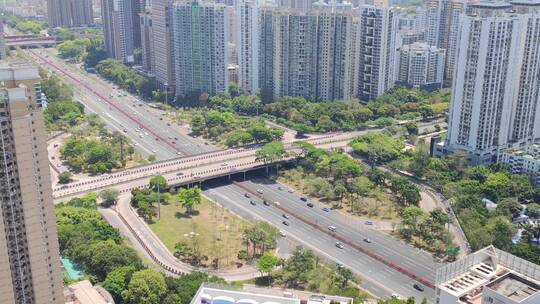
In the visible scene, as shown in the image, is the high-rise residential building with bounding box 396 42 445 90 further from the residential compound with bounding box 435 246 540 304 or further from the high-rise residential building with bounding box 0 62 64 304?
the high-rise residential building with bounding box 0 62 64 304

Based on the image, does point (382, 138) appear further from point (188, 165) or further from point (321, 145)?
point (188, 165)

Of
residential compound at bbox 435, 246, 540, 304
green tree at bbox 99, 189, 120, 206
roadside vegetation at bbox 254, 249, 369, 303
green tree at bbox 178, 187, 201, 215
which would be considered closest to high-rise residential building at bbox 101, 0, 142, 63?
green tree at bbox 99, 189, 120, 206

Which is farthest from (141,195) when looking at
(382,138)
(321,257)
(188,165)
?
(382,138)

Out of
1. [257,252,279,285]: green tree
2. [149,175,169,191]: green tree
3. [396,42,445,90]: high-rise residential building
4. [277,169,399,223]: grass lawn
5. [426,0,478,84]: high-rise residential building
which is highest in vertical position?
[426,0,478,84]: high-rise residential building

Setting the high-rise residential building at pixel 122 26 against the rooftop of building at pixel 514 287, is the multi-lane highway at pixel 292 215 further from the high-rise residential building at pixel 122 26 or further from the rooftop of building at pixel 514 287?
the high-rise residential building at pixel 122 26

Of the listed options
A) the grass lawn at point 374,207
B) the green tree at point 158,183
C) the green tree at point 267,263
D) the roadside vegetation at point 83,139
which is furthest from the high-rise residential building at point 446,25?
the green tree at point 267,263

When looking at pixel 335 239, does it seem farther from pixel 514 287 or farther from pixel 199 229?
pixel 514 287
